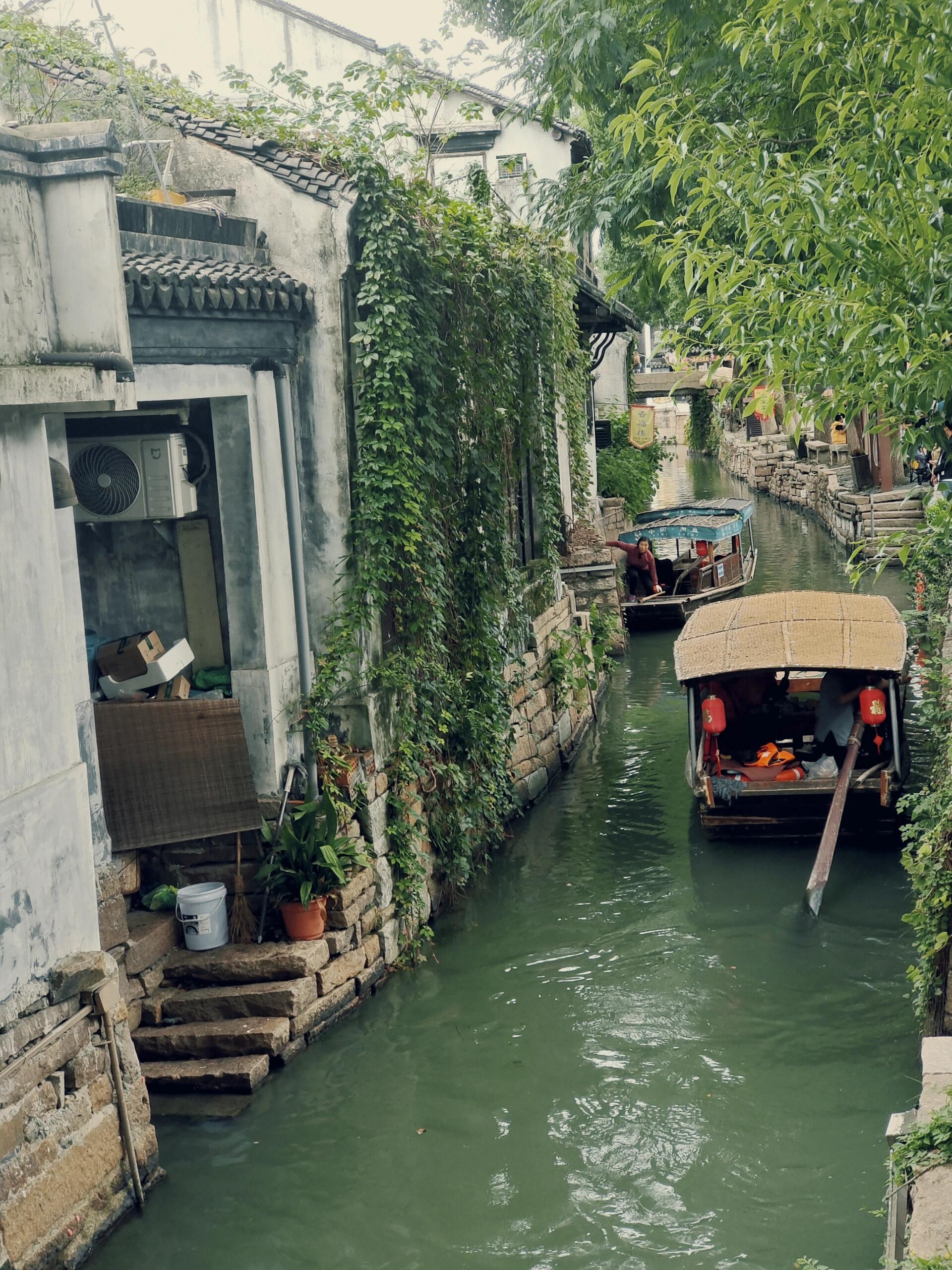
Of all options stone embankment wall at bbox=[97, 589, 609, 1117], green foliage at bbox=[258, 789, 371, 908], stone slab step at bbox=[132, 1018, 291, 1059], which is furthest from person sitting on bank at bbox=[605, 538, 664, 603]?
stone slab step at bbox=[132, 1018, 291, 1059]

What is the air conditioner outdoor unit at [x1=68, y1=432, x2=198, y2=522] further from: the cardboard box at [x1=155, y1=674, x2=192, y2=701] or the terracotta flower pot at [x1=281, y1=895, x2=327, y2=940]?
the terracotta flower pot at [x1=281, y1=895, x2=327, y2=940]

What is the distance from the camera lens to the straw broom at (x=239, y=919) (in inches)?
327

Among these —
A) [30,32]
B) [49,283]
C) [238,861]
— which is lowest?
[238,861]

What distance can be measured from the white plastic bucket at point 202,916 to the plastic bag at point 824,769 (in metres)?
5.51

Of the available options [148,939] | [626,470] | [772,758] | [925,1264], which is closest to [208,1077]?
[148,939]

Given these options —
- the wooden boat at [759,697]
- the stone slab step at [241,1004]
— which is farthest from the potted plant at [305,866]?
the wooden boat at [759,697]

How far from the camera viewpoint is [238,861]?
330 inches

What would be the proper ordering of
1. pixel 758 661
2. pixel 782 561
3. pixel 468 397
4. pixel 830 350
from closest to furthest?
pixel 830 350, pixel 468 397, pixel 758 661, pixel 782 561

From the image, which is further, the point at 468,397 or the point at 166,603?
the point at 468,397

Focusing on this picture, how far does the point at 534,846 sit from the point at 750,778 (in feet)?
6.65

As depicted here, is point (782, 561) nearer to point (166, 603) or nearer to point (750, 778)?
point (750, 778)

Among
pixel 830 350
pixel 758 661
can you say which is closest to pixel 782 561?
pixel 758 661

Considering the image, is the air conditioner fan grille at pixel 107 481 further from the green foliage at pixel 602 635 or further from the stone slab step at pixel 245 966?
the green foliage at pixel 602 635

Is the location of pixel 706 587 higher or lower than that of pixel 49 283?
lower
